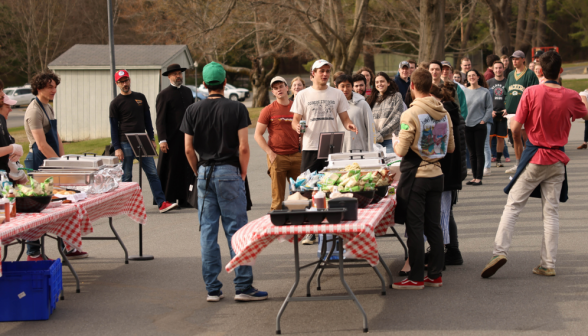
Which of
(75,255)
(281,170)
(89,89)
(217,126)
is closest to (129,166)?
(75,255)

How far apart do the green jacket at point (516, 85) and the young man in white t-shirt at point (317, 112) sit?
6.65m

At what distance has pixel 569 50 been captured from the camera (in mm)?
66125

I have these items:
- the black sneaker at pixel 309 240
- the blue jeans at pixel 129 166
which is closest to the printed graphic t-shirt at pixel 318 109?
the black sneaker at pixel 309 240

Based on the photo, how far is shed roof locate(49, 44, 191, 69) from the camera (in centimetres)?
2373

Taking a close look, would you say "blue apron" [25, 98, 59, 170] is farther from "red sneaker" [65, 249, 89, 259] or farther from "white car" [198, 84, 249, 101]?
"white car" [198, 84, 249, 101]

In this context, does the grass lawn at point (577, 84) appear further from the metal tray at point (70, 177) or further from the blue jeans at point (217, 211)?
the blue jeans at point (217, 211)

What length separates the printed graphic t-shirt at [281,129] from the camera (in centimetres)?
830

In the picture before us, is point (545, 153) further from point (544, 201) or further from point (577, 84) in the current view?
point (577, 84)

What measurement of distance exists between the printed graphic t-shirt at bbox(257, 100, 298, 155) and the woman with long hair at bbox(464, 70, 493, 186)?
16.0 ft


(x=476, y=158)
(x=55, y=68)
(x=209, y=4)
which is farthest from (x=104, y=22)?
(x=476, y=158)

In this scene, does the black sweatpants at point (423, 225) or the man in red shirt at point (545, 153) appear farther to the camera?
the man in red shirt at point (545, 153)

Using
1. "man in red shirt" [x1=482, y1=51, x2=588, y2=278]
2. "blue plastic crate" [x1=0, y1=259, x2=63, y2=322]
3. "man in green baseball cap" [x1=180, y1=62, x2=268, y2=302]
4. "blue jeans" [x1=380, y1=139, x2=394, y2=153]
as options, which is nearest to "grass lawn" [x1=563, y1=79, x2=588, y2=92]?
"blue jeans" [x1=380, y1=139, x2=394, y2=153]

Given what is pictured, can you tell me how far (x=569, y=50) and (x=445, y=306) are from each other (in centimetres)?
6716

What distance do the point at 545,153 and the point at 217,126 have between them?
9.96ft
